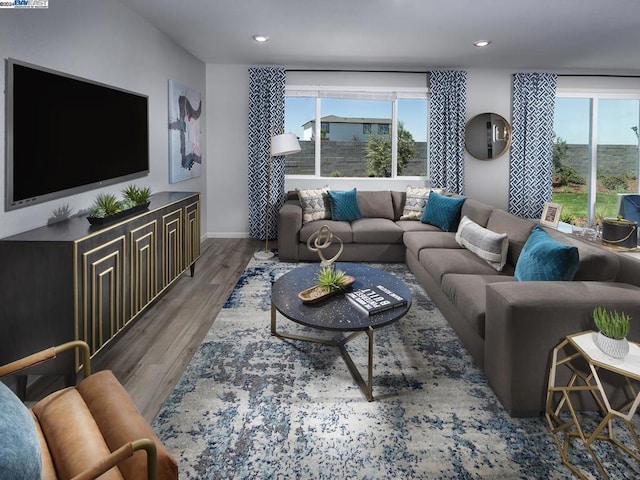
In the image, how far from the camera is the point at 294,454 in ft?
6.36

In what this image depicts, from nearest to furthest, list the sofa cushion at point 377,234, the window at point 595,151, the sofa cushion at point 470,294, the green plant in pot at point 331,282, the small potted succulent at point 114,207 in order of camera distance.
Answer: the sofa cushion at point 470,294 < the small potted succulent at point 114,207 < the green plant in pot at point 331,282 < the sofa cushion at point 377,234 < the window at point 595,151

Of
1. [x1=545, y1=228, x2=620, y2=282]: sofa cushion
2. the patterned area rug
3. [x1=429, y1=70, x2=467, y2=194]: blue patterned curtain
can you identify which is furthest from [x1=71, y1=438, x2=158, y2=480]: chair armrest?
[x1=429, y1=70, x2=467, y2=194]: blue patterned curtain

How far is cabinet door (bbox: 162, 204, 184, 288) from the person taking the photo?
12.2ft

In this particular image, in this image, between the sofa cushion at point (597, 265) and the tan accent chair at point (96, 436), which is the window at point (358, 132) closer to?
the sofa cushion at point (597, 265)

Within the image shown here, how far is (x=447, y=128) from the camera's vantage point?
20.6 ft

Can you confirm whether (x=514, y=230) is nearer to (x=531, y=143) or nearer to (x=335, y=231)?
(x=335, y=231)

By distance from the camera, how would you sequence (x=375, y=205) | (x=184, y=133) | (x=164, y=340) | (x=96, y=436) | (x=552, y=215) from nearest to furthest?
(x=96, y=436) < (x=164, y=340) < (x=552, y=215) < (x=184, y=133) < (x=375, y=205)

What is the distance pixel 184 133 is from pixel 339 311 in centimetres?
358

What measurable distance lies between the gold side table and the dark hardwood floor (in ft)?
6.28

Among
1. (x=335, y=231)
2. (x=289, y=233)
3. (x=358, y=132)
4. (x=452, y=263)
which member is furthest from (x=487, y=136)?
(x=452, y=263)

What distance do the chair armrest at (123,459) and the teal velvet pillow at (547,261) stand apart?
2.26 metres

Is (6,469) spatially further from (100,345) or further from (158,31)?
(158,31)

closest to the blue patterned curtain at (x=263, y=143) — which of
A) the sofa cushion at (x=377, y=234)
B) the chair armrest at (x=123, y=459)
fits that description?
the sofa cushion at (x=377, y=234)

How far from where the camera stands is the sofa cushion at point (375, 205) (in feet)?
19.2
